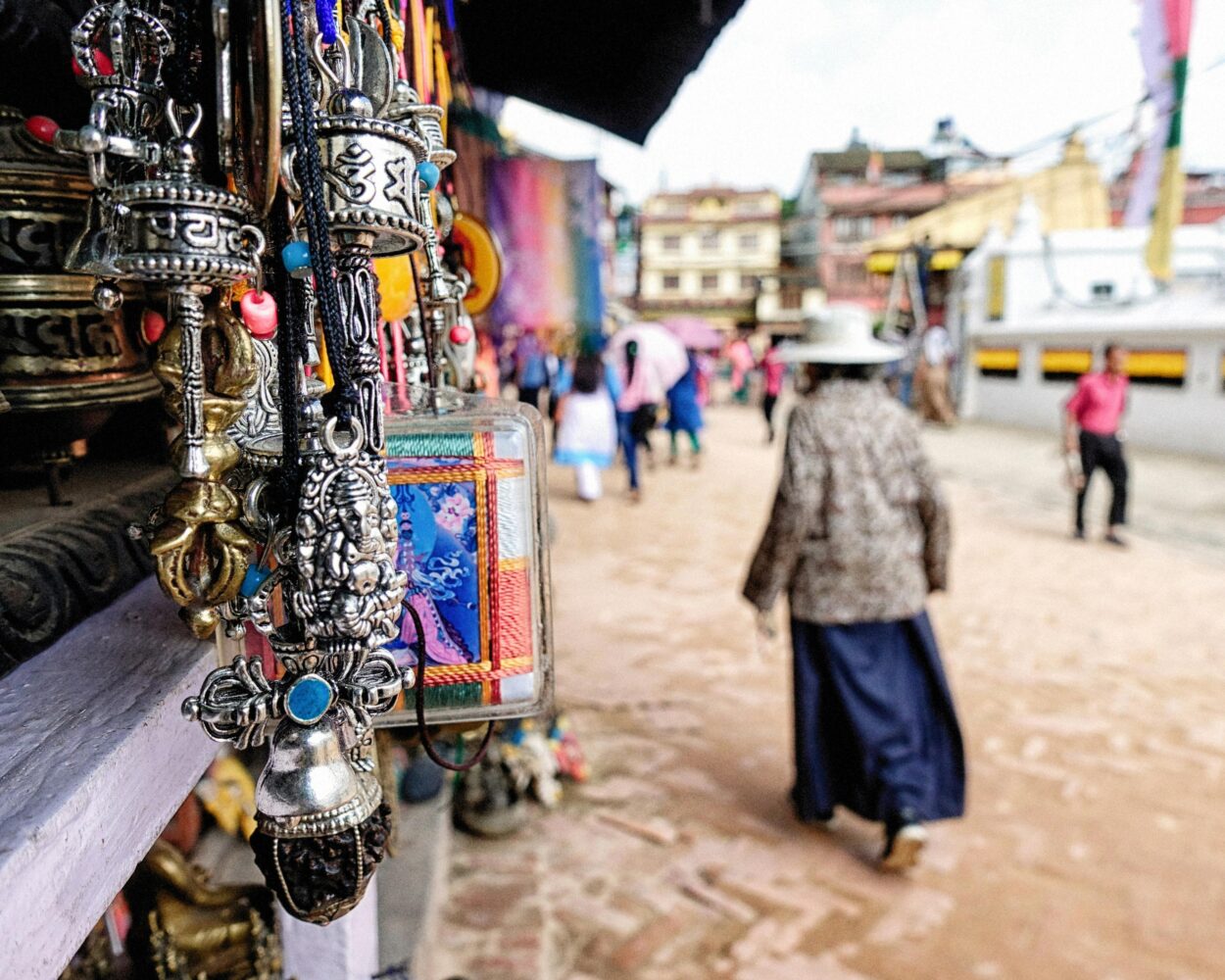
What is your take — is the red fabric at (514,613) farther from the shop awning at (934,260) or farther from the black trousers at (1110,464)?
the shop awning at (934,260)

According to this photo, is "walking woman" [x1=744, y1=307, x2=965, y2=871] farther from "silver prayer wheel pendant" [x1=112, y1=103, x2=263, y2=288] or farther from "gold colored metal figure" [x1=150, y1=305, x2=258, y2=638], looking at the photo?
"silver prayer wheel pendant" [x1=112, y1=103, x2=263, y2=288]

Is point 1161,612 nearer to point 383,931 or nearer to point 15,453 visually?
point 383,931

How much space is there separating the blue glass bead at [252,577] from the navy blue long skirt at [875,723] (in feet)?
8.28

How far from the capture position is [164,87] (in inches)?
25.5

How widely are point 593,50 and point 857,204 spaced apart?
38189 millimetres

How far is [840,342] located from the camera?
307 centimetres

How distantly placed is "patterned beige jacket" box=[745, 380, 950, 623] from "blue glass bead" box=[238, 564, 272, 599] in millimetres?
2379

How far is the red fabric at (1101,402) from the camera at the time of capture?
22.5ft

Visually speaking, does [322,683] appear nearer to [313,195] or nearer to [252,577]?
[252,577]

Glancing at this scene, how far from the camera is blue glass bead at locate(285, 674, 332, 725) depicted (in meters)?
0.66

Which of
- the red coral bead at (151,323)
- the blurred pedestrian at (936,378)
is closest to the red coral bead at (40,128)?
the red coral bead at (151,323)

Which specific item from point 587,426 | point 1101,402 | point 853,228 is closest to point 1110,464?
point 1101,402

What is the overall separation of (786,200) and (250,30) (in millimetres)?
50740

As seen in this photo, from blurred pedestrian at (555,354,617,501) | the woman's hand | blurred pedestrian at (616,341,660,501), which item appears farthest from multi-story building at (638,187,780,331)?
the woman's hand
